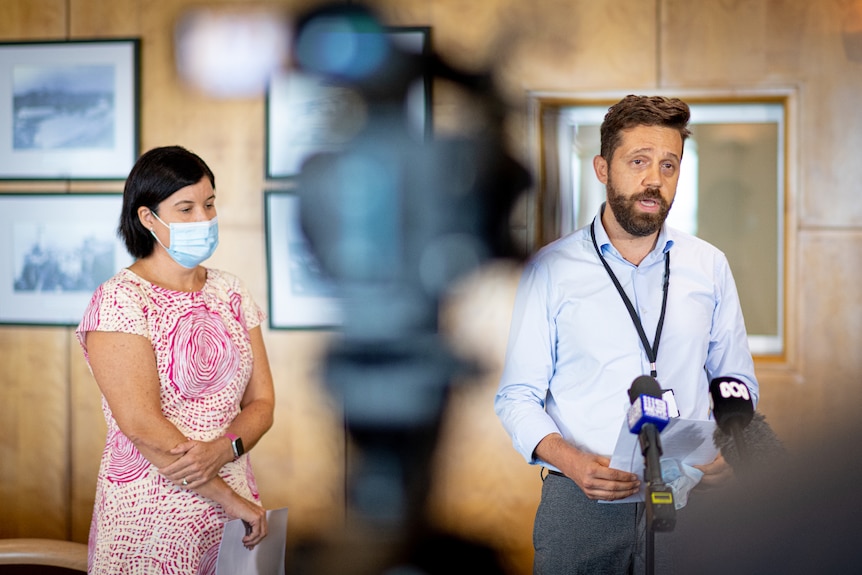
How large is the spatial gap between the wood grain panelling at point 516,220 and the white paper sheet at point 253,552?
1247mm

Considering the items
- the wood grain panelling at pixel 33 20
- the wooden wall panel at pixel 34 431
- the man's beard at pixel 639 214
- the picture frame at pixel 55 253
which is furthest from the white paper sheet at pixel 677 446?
the wood grain panelling at pixel 33 20

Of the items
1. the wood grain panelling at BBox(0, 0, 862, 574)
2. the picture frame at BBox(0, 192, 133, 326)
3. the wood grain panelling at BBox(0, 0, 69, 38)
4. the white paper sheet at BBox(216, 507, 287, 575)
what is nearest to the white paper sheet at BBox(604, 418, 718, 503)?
the white paper sheet at BBox(216, 507, 287, 575)

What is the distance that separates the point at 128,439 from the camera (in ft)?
6.77

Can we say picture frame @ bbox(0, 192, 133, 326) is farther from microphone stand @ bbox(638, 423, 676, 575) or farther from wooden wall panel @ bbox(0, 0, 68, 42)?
microphone stand @ bbox(638, 423, 676, 575)

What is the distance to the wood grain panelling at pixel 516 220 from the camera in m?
3.29

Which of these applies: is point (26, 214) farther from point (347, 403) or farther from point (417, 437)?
point (417, 437)

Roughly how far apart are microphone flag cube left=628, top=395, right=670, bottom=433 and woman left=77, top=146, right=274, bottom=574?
3.94 feet

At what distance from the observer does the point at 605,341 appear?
6.64ft

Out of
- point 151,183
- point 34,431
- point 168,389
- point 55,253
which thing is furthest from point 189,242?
point 34,431

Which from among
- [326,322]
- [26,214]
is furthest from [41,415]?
[326,322]

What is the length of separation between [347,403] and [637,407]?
7.51 ft

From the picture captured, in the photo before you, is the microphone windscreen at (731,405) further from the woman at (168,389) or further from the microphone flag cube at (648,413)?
the woman at (168,389)

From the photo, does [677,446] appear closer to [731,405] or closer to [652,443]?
[731,405]

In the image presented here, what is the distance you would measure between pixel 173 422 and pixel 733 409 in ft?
4.59
